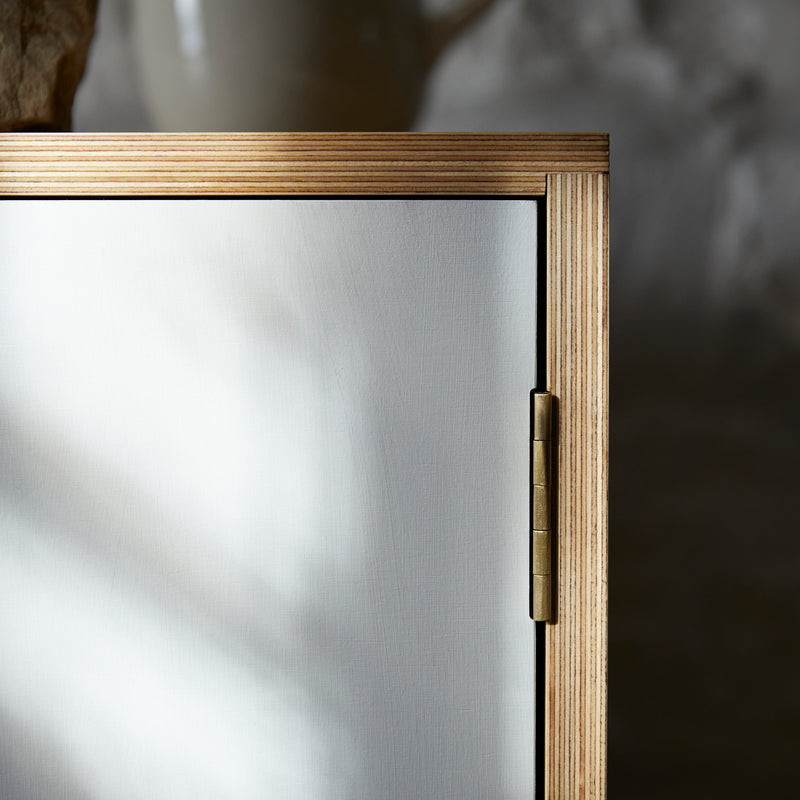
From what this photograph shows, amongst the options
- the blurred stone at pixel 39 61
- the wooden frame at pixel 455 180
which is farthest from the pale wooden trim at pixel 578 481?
the blurred stone at pixel 39 61

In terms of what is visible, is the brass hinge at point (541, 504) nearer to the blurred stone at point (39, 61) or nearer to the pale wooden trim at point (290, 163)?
the pale wooden trim at point (290, 163)

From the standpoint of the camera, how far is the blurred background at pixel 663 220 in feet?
2.97

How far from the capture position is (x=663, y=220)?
939 millimetres

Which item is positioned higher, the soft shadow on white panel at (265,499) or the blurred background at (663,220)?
the blurred background at (663,220)

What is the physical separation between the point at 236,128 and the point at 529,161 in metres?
0.60

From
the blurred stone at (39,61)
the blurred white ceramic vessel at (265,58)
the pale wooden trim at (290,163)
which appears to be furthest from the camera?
the blurred white ceramic vessel at (265,58)

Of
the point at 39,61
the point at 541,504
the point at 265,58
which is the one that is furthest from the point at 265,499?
the point at 265,58

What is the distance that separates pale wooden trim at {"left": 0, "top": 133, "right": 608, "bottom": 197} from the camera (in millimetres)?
411

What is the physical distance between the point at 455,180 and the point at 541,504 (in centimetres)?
19

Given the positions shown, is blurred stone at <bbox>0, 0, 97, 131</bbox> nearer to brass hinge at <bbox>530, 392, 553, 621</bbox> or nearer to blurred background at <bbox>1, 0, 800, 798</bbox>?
blurred background at <bbox>1, 0, 800, 798</bbox>

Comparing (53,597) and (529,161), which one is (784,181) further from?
(53,597)

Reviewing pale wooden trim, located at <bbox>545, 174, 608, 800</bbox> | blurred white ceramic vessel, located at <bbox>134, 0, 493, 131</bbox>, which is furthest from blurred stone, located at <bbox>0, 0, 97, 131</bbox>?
pale wooden trim, located at <bbox>545, 174, 608, 800</bbox>

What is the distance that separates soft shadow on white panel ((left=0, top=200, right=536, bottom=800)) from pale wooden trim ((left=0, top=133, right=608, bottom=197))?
11 millimetres

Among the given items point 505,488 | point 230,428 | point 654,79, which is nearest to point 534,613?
point 505,488
